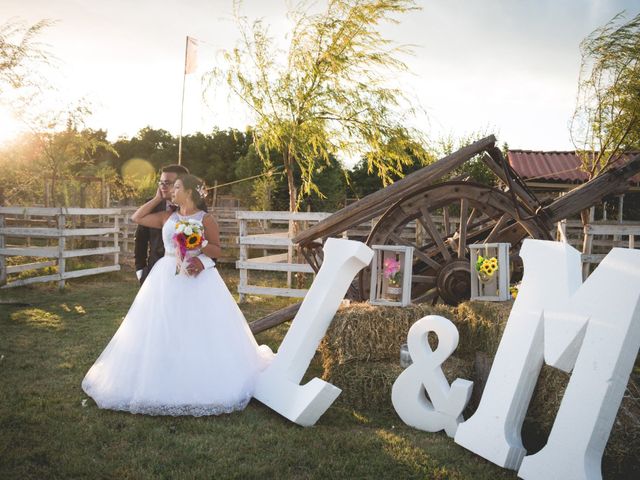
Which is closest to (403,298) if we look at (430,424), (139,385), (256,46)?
(430,424)

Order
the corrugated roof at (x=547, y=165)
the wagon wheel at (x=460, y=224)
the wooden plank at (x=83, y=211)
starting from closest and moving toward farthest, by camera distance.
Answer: the wagon wheel at (x=460, y=224)
the wooden plank at (x=83, y=211)
the corrugated roof at (x=547, y=165)

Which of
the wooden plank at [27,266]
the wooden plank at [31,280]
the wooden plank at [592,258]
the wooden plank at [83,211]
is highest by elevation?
the wooden plank at [83,211]

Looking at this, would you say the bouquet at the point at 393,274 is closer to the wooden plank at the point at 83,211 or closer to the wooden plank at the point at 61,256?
the wooden plank at the point at 61,256

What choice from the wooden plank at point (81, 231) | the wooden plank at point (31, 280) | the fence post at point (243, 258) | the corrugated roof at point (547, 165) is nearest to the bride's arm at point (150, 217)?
the fence post at point (243, 258)

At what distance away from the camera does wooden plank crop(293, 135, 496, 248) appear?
5.23 m

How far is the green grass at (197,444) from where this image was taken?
313 centimetres

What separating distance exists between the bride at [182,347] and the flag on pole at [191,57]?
9202 millimetres

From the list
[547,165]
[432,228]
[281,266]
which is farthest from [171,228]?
[547,165]

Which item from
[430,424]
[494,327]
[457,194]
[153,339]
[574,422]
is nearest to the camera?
[574,422]

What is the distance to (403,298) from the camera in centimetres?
479

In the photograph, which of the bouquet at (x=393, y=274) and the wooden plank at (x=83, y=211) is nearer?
the bouquet at (x=393, y=274)

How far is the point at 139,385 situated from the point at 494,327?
3.08 meters

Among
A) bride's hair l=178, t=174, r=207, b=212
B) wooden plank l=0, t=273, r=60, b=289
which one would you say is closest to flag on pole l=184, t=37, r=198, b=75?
wooden plank l=0, t=273, r=60, b=289

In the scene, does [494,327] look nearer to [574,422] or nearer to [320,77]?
[574,422]
